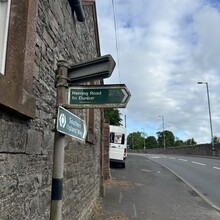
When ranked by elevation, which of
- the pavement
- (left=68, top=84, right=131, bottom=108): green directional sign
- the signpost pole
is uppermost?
(left=68, top=84, right=131, bottom=108): green directional sign

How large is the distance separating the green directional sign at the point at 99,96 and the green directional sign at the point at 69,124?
0.14 metres

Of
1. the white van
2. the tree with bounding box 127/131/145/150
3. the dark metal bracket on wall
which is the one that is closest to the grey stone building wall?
the dark metal bracket on wall

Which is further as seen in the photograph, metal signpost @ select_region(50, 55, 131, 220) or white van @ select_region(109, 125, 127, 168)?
white van @ select_region(109, 125, 127, 168)

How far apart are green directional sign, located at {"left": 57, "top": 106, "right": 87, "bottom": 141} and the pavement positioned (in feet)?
18.4

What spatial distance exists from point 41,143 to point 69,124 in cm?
109

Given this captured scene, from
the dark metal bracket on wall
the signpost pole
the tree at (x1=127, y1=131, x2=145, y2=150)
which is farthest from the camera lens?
the tree at (x1=127, y1=131, x2=145, y2=150)

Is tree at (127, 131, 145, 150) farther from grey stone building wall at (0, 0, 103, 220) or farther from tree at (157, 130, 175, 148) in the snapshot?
grey stone building wall at (0, 0, 103, 220)

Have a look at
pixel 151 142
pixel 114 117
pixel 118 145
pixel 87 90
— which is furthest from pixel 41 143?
pixel 151 142

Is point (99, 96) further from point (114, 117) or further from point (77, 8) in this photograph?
point (114, 117)

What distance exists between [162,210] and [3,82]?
27.6 ft

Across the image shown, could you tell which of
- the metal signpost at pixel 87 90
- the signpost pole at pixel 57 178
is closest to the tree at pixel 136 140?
the metal signpost at pixel 87 90

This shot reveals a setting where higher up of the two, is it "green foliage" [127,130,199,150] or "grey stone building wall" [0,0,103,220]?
"green foliage" [127,130,199,150]

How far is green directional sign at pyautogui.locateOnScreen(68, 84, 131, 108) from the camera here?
3602 millimetres

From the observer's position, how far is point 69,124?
11.9 feet
